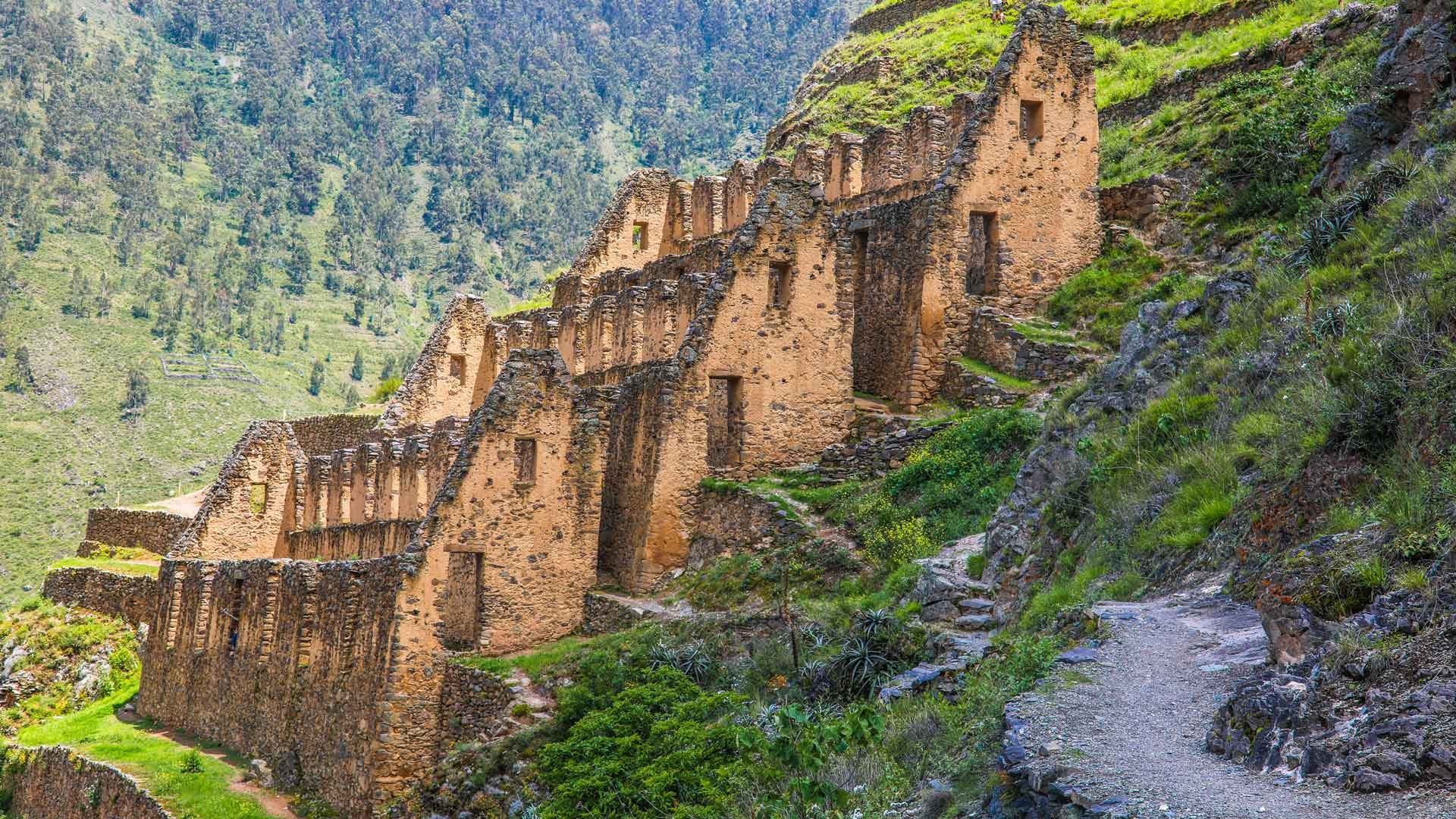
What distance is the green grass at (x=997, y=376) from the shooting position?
2319 cm

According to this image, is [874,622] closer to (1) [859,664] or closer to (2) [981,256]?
(1) [859,664]

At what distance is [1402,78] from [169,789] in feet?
62.7

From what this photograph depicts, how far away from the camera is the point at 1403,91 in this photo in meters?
15.9

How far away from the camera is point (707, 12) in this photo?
16550 cm

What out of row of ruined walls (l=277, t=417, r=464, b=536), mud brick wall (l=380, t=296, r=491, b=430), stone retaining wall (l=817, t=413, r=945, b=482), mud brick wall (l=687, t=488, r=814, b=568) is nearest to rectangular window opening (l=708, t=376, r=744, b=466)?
mud brick wall (l=687, t=488, r=814, b=568)

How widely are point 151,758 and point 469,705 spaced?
24.9 feet

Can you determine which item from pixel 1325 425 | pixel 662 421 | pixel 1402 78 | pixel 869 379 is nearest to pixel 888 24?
pixel 869 379

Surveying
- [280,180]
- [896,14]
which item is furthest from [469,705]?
[280,180]

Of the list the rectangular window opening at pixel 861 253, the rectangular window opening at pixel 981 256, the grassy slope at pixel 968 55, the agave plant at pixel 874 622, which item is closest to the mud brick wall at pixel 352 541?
the rectangular window opening at pixel 861 253

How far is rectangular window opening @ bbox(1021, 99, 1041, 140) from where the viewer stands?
84.3 ft

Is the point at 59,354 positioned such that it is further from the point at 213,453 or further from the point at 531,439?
the point at 531,439

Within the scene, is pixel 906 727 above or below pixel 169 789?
above

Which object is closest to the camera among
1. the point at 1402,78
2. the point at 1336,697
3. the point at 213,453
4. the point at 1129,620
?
the point at 1336,697

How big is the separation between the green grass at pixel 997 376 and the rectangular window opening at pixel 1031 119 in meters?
4.20
